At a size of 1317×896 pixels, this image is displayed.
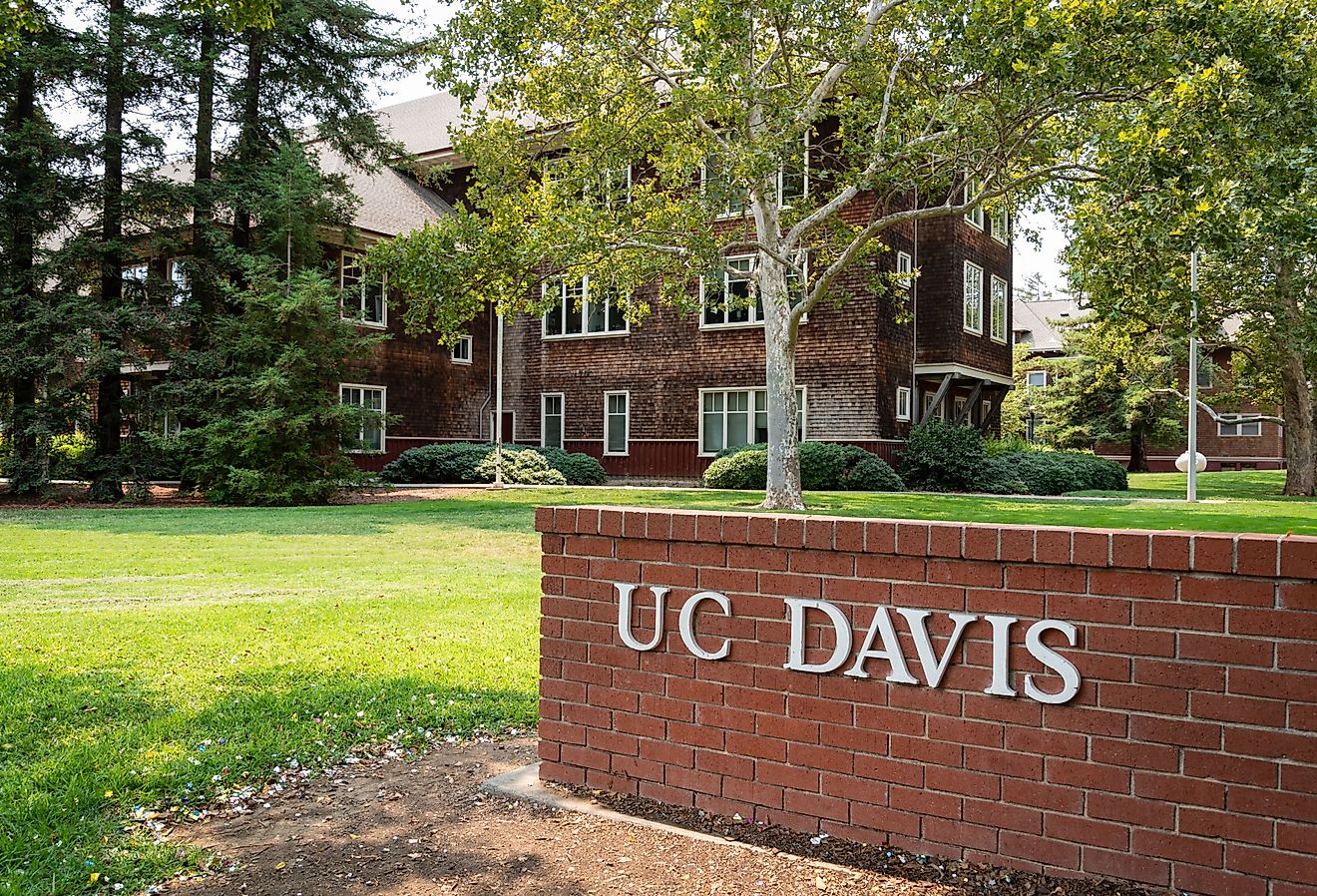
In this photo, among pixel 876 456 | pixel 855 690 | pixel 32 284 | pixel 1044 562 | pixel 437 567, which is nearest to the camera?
pixel 1044 562

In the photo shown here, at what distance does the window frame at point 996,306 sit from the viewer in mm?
31984

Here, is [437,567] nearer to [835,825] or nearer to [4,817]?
[4,817]

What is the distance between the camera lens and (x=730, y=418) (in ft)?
96.3

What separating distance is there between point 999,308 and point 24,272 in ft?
89.2

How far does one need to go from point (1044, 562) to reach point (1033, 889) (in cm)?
111

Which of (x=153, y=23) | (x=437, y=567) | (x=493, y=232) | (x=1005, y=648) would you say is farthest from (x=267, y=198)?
(x=1005, y=648)

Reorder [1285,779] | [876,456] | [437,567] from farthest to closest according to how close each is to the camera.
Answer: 1. [876,456]
2. [437,567]
3. [1285,779]

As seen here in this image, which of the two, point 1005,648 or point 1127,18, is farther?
point 1127,18

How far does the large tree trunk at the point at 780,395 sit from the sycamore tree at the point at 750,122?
0.15ft

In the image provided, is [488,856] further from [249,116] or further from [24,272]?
[249,116]

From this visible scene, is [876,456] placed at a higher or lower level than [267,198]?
lower

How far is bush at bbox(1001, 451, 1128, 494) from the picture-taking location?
86.5 feet

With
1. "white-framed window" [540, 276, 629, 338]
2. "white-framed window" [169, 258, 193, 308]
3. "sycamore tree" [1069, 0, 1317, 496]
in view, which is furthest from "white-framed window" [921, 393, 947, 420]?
"white-framed window" [169, 258, 193, 308]

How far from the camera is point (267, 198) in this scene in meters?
23.5
